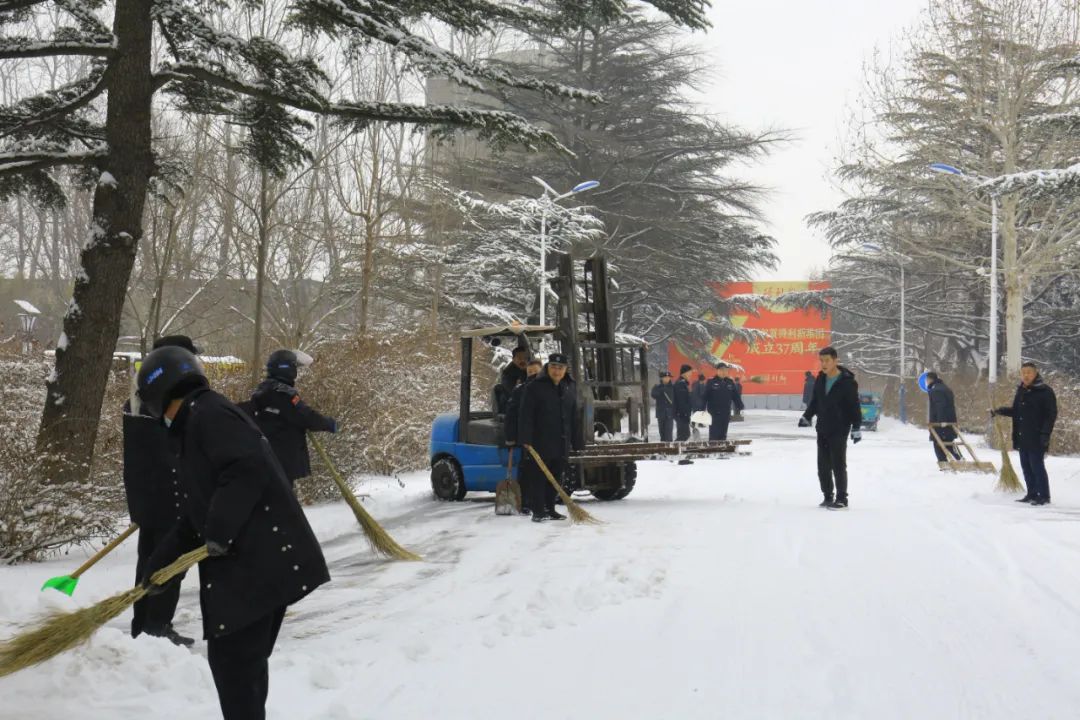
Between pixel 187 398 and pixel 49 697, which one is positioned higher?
pixel 187 398

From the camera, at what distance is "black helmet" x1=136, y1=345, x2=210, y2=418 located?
427 centimetres

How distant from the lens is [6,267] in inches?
2085

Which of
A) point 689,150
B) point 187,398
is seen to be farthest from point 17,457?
point 689,150

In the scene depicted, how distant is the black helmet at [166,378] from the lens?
14.0 feet

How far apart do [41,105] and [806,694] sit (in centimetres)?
1050

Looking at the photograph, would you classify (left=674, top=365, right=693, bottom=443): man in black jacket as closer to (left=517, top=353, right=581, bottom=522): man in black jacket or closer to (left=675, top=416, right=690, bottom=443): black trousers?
(left=675, top=416, right=690, bottom=443): black trousers

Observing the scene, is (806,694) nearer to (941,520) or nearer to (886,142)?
(941,520)

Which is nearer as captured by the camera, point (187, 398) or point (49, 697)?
point (187, 398)

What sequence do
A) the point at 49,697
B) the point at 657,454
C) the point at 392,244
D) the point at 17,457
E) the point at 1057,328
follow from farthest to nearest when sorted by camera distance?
the point at 1057,328, the point at 392,244, the point at 657,454, the point at 17,457, the point at 49,697

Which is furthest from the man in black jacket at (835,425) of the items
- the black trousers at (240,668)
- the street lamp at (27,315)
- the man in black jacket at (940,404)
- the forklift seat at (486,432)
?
the street lamp at (27,315)

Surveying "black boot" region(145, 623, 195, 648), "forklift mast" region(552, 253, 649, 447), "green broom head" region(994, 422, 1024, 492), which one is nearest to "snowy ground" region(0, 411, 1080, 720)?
"black boot" region(145, 623, 195, 648)

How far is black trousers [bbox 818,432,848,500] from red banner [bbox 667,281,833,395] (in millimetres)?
37879

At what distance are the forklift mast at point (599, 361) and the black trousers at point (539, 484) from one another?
136cm

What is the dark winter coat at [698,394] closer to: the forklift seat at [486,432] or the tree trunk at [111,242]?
the forklift seat at [486,432]
